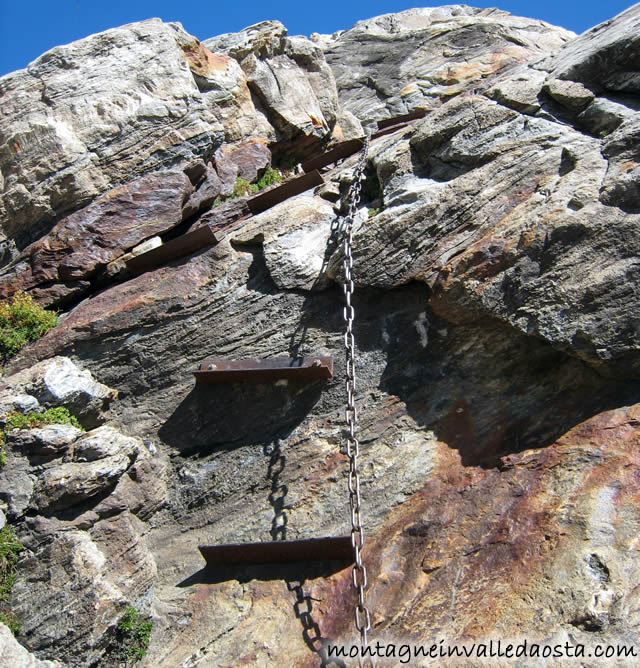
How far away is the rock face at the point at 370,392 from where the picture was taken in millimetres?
4930

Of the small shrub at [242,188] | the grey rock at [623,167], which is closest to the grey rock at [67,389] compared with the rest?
the small shrub at [242,188]

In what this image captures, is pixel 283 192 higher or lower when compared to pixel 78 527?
higher

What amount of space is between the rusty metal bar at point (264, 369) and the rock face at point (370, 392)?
187mm

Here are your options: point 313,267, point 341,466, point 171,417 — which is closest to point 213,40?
point 313,267

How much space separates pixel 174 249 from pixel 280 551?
14.3 ft

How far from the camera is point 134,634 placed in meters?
5.39

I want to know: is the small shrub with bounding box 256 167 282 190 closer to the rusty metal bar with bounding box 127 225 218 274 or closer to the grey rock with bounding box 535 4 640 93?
the rusty metal bar with bounding box 127 225 218 274

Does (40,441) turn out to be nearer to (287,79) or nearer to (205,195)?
(205,195)

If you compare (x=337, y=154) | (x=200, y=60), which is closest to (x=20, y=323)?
(x=337, y=154)

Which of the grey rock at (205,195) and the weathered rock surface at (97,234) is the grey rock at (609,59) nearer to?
the grey rock at (205,195)

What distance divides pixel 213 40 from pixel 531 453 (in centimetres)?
1202

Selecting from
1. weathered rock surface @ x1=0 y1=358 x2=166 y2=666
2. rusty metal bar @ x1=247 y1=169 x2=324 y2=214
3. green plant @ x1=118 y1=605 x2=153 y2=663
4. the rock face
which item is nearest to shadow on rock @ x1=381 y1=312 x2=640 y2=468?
the rock face

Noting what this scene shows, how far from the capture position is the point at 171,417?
22.8 ft

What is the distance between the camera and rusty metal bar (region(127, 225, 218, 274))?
25.6ft
